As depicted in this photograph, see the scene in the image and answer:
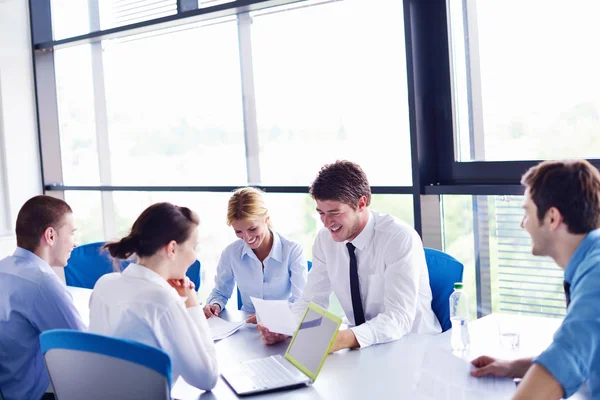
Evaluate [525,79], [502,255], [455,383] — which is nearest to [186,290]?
[455,383]

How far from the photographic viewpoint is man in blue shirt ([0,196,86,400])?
104 inches

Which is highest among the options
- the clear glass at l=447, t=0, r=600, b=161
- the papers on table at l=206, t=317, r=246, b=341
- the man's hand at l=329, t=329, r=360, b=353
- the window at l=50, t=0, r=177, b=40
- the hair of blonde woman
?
the window at l=50, t=0, r=177, b=40

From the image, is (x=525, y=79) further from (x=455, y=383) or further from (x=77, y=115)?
(x=77, y=115)

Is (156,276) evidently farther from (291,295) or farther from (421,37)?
(421,37)

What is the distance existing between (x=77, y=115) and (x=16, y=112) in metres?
0.51

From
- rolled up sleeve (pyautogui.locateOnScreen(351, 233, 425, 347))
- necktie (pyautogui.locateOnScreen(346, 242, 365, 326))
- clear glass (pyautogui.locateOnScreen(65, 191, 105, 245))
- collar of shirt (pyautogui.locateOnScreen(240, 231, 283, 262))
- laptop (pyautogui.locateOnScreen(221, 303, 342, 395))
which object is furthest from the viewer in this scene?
clear glass (pyautogui.locateOnScreen(65, 191, 105, 245))

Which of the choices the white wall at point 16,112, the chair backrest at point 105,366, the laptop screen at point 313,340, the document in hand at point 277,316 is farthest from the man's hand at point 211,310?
the white wall at point 16,112

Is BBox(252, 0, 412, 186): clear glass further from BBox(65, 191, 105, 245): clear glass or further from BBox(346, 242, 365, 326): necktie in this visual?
BBox(65, 191, 105, 245): clear glass

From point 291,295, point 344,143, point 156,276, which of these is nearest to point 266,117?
point 344,143

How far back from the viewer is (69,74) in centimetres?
608

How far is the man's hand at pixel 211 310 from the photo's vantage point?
3.14m

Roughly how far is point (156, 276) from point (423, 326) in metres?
1.21

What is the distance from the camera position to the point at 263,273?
355cm

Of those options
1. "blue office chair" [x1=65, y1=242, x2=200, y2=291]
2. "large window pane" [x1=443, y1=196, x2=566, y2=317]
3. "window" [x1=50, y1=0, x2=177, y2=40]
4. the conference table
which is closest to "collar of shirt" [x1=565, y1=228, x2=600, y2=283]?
the conference table
